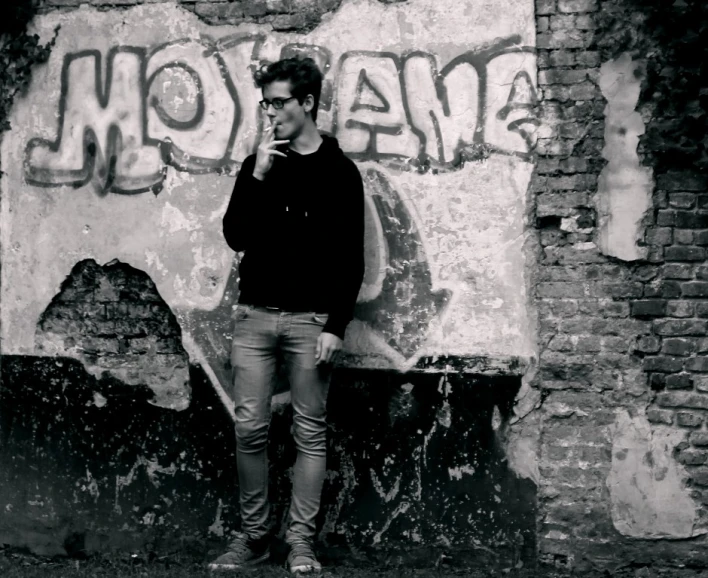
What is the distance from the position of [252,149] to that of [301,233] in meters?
0.72

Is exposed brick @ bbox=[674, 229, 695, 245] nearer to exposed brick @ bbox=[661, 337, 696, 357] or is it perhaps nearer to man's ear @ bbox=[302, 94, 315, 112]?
exposed brick @ bbox=[661, 337, 696, 357]

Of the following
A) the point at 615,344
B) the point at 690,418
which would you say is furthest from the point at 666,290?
the point at 690,418

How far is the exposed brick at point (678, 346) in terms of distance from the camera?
14.8 ft

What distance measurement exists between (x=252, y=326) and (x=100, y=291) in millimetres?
1076

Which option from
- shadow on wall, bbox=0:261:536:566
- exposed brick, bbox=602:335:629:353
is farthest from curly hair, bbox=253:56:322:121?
exposed brick, bbox=602:335:629:353

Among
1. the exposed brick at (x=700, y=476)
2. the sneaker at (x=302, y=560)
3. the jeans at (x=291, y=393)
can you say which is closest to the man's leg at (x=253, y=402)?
the jeans at (x=291, y=393)

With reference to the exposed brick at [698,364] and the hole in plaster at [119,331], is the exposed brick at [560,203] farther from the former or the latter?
the hole in plaster at [119,331]

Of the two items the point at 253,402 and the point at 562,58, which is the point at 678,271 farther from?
the point at 253,402

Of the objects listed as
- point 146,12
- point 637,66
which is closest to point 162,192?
point 146,12

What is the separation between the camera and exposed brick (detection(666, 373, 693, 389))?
4512 millimetres

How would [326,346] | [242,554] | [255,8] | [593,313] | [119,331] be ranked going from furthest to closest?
[119,331] < [255,8] < [593,313] < [242,554] < [326,346]

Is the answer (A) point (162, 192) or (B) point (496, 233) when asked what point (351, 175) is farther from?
(A) point (162, 192)

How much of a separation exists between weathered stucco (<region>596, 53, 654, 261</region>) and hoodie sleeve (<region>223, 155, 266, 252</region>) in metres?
1.65

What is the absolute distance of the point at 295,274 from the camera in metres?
4.33
